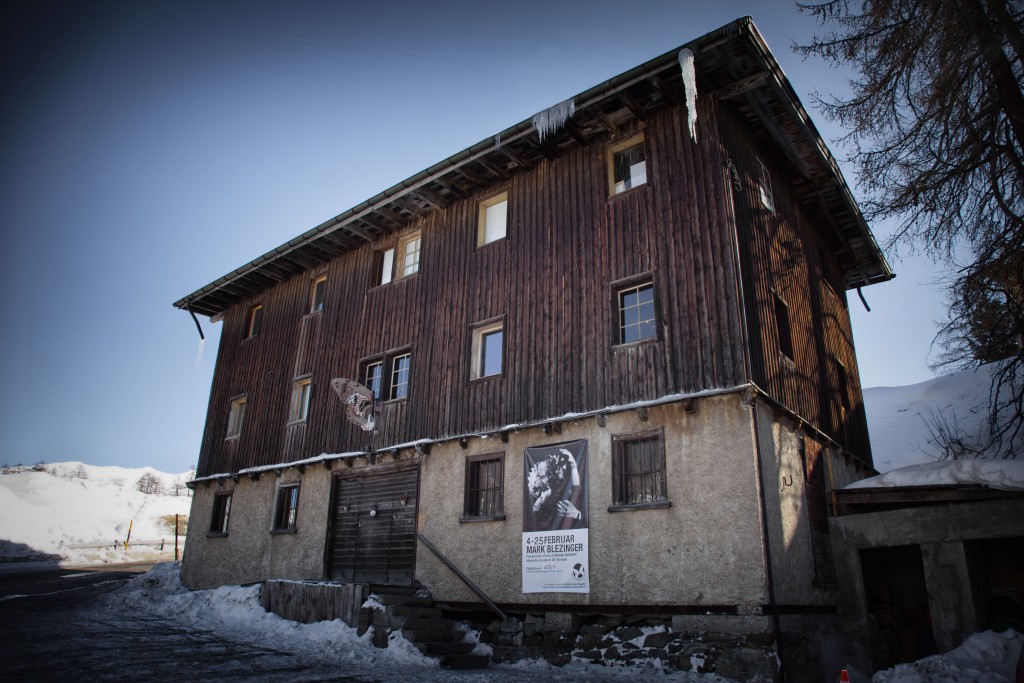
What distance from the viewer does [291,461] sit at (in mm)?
18203

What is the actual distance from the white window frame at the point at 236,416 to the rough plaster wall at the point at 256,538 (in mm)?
1656

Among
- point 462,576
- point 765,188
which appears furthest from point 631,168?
point 462,576

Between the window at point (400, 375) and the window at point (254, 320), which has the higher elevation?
the window at point (254, 320)

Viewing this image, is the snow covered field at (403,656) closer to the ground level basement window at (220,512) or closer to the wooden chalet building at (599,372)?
the wooden chalet building at (599,372)

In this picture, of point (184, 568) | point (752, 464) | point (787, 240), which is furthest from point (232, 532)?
point (787, 240)

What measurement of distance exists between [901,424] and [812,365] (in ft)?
84.7

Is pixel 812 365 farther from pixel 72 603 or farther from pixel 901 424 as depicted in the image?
pixel 901 424

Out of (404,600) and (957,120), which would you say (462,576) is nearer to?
(404,600)

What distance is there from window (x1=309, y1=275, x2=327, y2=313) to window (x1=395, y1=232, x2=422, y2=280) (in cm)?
332

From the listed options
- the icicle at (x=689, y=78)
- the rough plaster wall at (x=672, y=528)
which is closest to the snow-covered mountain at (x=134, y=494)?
the rough plaster wall at (x=672, y=528)

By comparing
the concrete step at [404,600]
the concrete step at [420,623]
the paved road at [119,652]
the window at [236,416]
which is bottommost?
the paved road at [119,652]

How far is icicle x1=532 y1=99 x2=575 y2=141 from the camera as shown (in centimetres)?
1372

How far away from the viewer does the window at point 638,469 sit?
1116 centimetres

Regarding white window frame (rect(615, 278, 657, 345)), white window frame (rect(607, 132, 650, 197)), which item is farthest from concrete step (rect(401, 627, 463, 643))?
white window frame (rect(607, 132, 650, 197))
